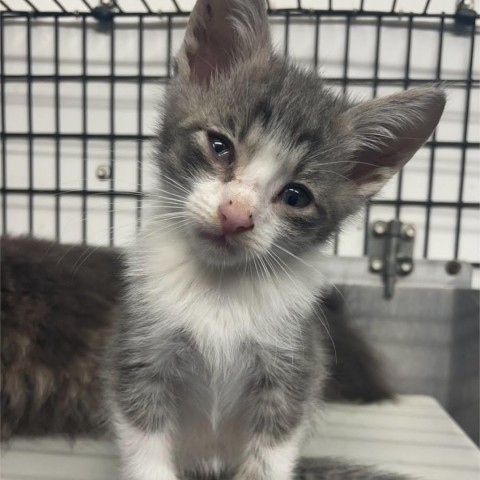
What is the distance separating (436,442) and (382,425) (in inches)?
4.3

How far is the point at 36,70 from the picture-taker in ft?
4.38

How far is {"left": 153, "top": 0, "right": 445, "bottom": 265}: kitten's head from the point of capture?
64 centimetres

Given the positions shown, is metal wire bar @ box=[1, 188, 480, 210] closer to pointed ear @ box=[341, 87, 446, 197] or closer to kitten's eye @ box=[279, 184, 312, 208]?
pointed ear @ box=[341, 87, 446, 197]

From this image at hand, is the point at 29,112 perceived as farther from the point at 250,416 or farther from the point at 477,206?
the point at 477,206

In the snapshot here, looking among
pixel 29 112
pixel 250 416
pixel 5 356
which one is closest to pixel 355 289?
pixel 250 416

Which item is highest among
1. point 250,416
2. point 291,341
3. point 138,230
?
point 138,230

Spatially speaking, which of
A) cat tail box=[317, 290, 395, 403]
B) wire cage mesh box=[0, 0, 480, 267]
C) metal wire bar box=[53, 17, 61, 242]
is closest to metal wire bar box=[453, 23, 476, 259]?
wire cage mesh box=[0, 0, 480, 267]

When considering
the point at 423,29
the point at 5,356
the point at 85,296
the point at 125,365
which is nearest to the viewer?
the point at 125,365

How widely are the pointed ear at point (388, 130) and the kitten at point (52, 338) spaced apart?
29cm

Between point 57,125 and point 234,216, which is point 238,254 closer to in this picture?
point 234,216

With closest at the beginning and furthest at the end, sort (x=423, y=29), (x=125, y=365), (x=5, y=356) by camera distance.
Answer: (x=125, y=365)
(x=5, y=356)
(x=423, y=29)

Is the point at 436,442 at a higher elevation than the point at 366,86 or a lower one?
lower

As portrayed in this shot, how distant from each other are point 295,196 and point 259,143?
3.3 inches

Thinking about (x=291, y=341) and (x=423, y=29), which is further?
(x=423, y=29)
